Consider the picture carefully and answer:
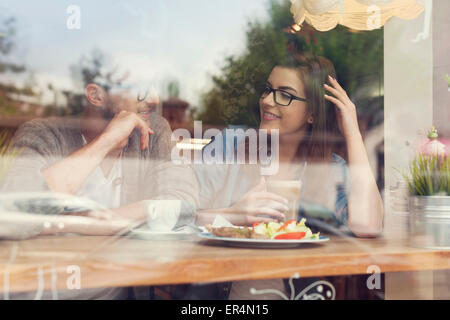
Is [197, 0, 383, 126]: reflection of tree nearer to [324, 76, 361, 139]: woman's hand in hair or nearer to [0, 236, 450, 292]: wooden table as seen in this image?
[324, 76, 361, 139]: woman's hand in hair

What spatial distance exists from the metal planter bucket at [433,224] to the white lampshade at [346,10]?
2.97 ft

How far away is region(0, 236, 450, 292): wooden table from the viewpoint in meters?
1.09

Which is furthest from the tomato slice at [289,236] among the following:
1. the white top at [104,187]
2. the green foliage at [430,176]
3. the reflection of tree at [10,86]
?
the reflection of tree at [10,86]

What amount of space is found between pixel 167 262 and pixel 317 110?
1.08m

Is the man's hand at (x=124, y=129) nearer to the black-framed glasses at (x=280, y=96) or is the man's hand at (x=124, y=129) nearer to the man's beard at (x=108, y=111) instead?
the man's beard at (x=108, y=111)

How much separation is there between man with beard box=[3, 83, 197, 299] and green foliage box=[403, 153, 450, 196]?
2.41 ft

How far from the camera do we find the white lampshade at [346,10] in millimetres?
1989

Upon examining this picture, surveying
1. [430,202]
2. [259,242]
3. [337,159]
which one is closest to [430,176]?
[430,202]

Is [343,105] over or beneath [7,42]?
beneath

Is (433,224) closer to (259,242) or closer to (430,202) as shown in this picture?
(430,202)

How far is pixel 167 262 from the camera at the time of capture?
114 centimetres

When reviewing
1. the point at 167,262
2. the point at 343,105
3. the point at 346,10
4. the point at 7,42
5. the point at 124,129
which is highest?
the point at 346,10

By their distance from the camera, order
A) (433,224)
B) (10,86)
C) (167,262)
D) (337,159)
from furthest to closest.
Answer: (337,159), (10,86), (433,224), (167,262)

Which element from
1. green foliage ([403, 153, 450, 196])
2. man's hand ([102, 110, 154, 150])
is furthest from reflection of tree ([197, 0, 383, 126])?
green foliage ([403, 153, 450, 196])
